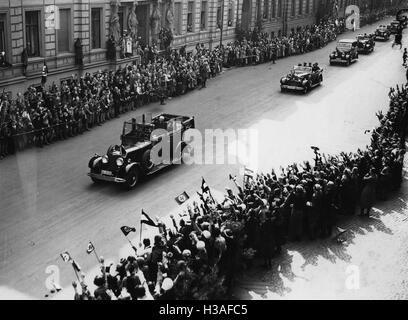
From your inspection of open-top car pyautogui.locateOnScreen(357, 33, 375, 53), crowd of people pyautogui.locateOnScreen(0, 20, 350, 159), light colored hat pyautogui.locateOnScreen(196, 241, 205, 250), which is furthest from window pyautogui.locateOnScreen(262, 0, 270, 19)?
light colored hat pyautogui.locateOnScreen(196, 241, 205, 250)

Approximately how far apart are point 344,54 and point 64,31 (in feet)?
68.8

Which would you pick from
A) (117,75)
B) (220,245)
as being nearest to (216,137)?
(117,75)

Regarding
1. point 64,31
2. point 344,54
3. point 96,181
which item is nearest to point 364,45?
point 344,54

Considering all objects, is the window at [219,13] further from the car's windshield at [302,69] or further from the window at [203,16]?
the car's windshield at [302,69]

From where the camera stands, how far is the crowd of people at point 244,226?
→ 9.80 meters

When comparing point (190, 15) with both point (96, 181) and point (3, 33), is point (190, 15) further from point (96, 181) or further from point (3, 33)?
point (96, 181)

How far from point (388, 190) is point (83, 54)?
56.1ft

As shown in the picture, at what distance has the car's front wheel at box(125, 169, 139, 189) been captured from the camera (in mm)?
16938

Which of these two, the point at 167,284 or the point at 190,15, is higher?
the point at 190,15

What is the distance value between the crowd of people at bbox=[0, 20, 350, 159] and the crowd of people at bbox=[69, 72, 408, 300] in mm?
9044

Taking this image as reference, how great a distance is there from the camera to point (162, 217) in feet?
50.4

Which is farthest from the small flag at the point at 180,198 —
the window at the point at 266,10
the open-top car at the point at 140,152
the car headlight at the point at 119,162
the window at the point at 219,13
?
the window at the point at 266,10

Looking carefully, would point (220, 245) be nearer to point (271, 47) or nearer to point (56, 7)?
point (56, 7)

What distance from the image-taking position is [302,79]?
31.1 meters
